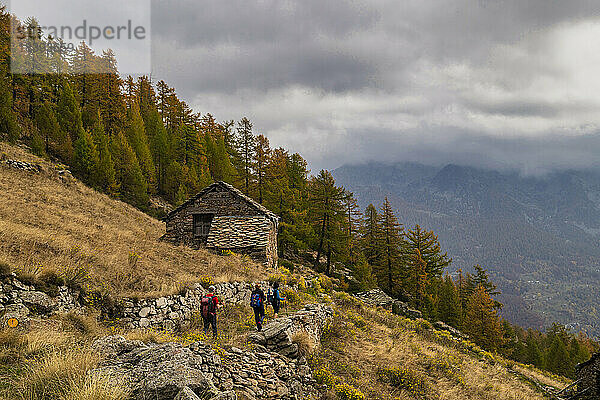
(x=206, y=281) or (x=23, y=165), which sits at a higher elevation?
(x=23, y=165)

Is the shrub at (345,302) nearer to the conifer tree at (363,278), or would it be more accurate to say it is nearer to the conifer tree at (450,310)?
the conifer tree at (363,278)

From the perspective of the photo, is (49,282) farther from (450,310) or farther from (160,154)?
(450,310)

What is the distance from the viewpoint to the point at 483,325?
3912 cm

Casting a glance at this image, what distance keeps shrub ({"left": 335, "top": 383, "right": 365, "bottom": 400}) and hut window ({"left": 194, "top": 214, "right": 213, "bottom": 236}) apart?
16.2 m

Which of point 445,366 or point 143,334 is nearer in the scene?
point 143,334

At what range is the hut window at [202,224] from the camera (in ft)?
77.2

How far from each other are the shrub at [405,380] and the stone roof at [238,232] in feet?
36.3

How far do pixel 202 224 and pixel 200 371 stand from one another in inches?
728

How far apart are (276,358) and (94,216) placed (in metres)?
20.2

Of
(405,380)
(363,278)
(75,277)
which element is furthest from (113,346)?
(363,278)

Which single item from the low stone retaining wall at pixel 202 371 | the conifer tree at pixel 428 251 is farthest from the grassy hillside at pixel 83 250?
the conifer tree at pixel 428 251

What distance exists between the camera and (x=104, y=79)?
157ft

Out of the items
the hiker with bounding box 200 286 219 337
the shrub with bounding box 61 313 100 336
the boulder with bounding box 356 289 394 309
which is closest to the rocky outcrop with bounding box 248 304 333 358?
the hiker with bounding box 200 286 219 337

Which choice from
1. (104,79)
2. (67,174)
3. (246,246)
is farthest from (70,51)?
(246,246)
